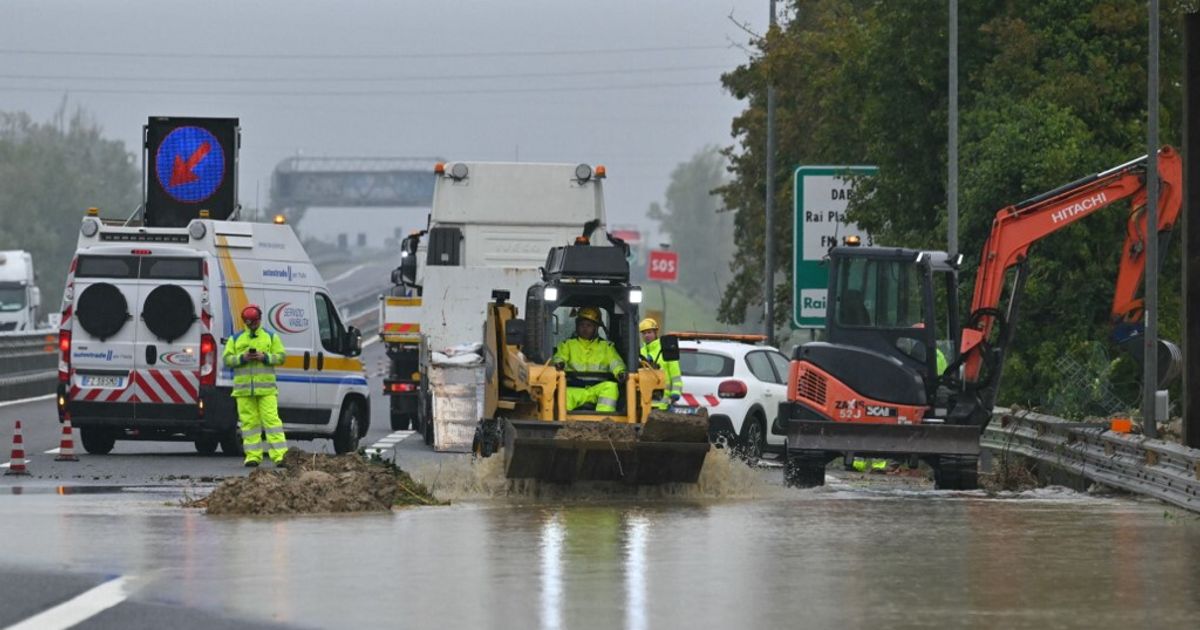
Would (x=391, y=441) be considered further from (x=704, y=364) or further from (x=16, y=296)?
(x=16, y=296)

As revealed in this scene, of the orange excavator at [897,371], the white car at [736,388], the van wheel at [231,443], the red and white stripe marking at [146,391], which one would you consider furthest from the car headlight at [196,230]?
the orange excavator at [897,371]

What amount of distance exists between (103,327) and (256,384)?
3256 mm

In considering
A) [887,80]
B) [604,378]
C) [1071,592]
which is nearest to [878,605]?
[1071,592]

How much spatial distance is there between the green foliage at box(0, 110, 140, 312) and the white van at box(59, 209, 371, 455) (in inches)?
4277

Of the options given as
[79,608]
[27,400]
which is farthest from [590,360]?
[27,400]

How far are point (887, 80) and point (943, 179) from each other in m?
1.91

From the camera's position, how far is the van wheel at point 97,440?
27.9m

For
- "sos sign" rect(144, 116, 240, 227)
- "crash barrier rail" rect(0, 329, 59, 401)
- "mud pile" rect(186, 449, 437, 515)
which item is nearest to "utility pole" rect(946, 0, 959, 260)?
"sos sign" rect(144, 116, 240, 227)

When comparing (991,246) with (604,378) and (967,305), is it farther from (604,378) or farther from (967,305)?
(967,305)

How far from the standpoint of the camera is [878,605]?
12383 millimetres

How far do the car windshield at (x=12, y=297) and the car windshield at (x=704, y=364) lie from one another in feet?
167

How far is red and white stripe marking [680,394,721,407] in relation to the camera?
94.2 ft

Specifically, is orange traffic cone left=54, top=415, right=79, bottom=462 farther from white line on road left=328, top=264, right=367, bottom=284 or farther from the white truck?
white line on road left=328, top=264, right=367, bottom=284

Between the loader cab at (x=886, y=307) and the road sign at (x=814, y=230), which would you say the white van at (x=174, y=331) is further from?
the road sign at (x=814, y=230)
